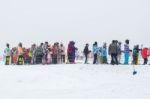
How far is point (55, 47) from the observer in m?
32.2

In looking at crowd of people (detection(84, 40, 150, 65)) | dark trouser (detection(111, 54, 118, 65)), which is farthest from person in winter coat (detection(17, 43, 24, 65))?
dark trouser (detection(111, 54, 118, 65))

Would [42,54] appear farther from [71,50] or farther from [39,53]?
[71,50]

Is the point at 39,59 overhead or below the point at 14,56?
below

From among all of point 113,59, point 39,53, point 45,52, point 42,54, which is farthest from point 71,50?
point 113,59
